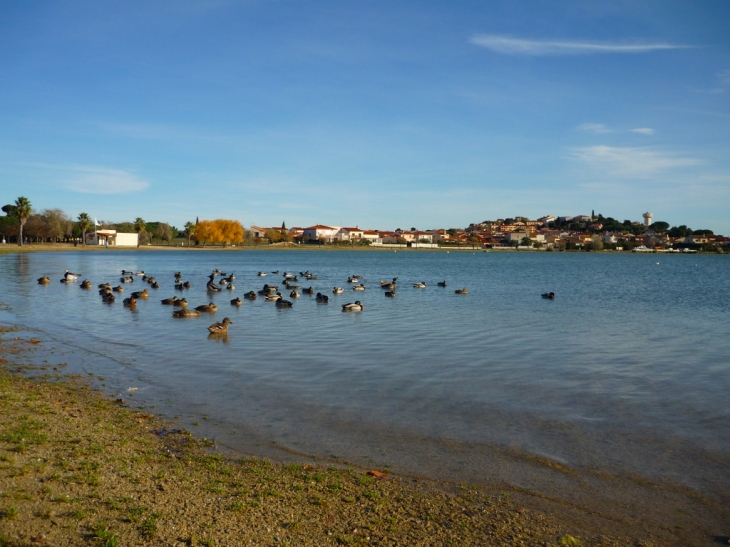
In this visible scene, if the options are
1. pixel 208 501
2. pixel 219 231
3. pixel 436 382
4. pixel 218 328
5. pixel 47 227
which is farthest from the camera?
pixel 219 231

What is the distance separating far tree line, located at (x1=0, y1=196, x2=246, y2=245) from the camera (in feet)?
358

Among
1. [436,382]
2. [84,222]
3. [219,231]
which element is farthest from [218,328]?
[219,231]

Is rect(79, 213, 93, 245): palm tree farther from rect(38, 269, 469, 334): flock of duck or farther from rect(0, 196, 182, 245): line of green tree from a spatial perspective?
rect(38, 269, 469, 334): flock of duck

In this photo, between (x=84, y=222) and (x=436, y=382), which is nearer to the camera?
(x=436, y=382)

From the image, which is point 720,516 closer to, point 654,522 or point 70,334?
point 654,522

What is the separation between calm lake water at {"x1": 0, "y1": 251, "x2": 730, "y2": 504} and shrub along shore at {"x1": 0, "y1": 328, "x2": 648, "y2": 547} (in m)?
0.85

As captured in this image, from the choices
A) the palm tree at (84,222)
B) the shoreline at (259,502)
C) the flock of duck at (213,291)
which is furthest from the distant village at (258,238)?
the shoreline at (259,502)

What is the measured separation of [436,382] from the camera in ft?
42.2

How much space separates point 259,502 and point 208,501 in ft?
1.76

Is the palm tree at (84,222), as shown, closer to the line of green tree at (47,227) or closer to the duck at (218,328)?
the line of green tree at (47,227)

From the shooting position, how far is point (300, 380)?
501 inches

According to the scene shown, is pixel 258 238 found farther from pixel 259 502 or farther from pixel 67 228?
pixel 259 502

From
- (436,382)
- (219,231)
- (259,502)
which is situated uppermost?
(219,231)

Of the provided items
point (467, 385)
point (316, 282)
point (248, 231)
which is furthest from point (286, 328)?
point (248, 231)
